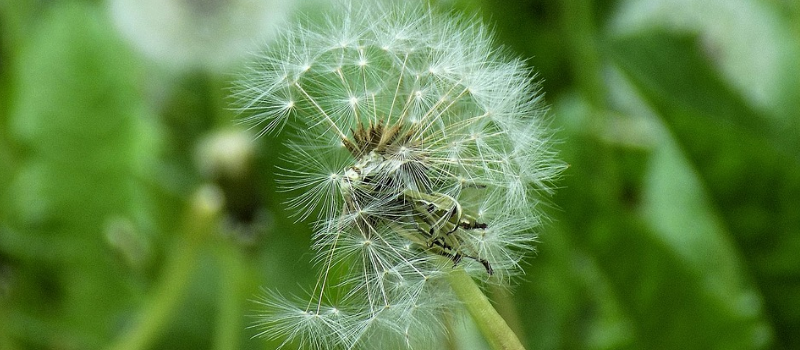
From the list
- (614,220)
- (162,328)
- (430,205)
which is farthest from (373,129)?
(162,328)

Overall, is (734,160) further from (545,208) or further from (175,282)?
(175,282)

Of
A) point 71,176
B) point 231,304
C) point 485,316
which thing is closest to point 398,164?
point 485,316

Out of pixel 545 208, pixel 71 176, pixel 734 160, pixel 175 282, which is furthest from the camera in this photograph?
pixel 71 176

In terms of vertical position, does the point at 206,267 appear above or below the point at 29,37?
below

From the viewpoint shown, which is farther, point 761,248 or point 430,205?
point 761,248

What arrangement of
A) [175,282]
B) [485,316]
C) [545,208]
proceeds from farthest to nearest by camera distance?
[175,282]
[545,208]
[485,316]

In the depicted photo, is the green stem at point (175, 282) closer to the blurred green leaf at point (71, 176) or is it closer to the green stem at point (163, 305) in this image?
the green stem at point (163, 305)

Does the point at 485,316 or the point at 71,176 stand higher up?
the point at 71,176

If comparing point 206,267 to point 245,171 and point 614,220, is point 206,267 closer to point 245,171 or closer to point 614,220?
point 245,171
